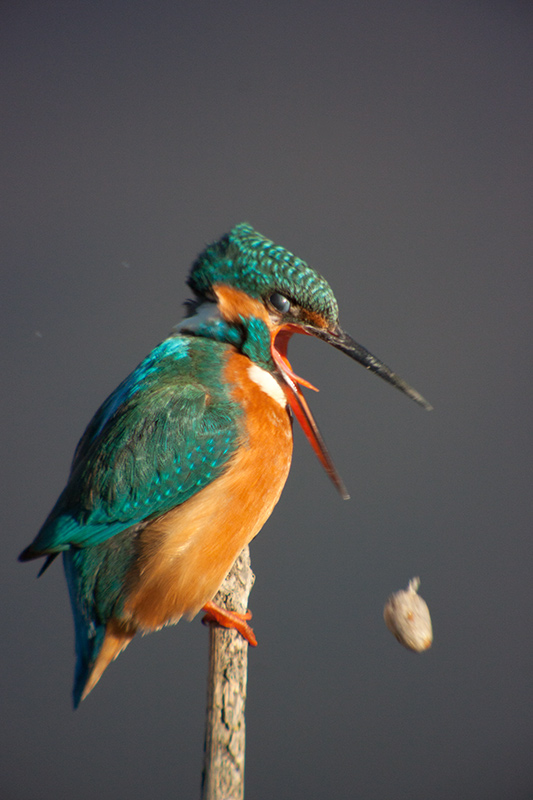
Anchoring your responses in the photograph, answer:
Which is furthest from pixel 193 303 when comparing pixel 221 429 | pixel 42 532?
pixel 42 532

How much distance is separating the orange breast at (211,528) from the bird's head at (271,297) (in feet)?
0.27

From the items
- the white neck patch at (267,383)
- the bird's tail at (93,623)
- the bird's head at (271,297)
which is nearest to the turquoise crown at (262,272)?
the bird's head at (271,297)

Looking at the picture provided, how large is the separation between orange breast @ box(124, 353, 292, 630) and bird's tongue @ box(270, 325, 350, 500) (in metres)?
0.07

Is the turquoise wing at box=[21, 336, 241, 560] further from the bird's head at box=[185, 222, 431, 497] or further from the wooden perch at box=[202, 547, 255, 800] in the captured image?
the wooden perch at box=[202, 547, 255, 800]

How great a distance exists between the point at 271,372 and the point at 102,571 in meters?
0.51

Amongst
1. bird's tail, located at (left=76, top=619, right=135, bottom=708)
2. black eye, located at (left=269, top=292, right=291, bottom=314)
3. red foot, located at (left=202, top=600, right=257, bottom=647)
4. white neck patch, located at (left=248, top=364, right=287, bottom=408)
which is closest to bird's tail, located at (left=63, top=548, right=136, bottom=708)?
bird's tail, located at (left=76, top=619, right=135, bottom=708)

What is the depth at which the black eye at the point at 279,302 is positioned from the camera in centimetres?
137

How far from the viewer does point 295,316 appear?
4.59 feet

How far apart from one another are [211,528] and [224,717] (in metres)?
0.45

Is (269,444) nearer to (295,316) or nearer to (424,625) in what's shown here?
(295,316)

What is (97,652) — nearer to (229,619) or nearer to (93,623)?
(93,623)

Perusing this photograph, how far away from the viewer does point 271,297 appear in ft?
4.52

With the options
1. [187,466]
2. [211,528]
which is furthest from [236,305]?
[211,528]

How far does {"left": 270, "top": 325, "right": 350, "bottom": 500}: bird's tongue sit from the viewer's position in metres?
1.42
